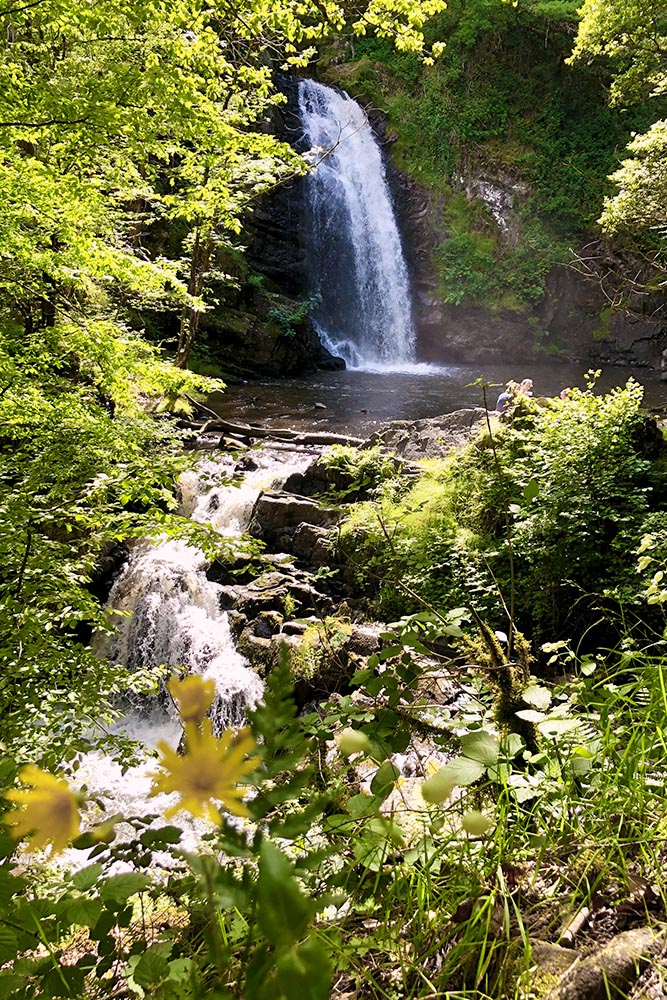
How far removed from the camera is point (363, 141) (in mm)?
20781

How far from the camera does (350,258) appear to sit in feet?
64.1

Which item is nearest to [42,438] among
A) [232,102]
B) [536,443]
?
[536,443]

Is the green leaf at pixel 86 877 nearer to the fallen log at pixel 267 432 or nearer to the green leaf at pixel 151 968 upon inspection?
the green leaf at pixel 151 968

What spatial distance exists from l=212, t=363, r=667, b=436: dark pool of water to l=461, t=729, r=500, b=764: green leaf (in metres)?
9.41

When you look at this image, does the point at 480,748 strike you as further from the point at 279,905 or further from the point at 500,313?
the point at 500,313

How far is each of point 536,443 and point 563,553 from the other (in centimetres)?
137

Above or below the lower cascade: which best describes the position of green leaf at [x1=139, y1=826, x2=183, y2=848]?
above

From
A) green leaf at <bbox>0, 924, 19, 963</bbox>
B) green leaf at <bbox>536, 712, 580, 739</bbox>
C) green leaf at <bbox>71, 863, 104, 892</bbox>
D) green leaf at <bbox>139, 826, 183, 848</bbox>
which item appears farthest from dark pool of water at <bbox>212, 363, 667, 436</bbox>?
green leaf at <bbox>0, 924, 19, 963</bbox>

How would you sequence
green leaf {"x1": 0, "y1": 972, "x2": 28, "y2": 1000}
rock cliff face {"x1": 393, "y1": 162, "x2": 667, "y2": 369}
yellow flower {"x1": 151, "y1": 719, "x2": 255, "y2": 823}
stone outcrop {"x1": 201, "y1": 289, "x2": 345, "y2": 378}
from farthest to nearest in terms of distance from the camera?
rock cliff face {"x1": 393, "y1": 162, "x2": 667, "y2": 369}, stone outcrop {"x1": 201, "y1": 289, "x2": 345, "y2": 378}, green leaf {"x1": 0, "y1": 972, "x2": 28, "y2": 1000}, yellow flower {"x1": 151, "y1": 719, "x2": 255, "y2": 823}

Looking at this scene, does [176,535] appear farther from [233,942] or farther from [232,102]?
[232,102]

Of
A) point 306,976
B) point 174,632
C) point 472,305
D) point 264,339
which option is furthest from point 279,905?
point 472,305

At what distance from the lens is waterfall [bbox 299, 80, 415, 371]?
62.9 feet

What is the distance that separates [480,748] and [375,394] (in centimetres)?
1368

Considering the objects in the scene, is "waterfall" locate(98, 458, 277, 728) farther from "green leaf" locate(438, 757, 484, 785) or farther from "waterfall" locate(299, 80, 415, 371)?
"waterfall" locate(299, 80, 415, 371)
